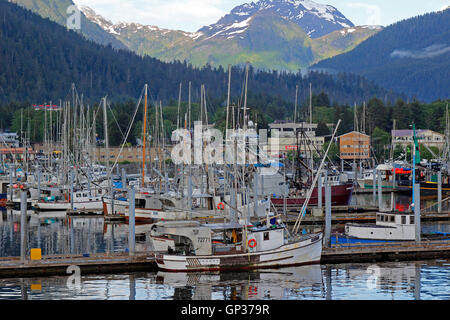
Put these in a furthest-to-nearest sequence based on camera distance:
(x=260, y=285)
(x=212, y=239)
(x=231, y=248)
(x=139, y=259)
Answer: (x=212, y=239), (x=139, y=259), (x=231, y=248), (x=260, y=285)

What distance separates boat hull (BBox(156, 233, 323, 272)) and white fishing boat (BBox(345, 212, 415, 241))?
8.58m

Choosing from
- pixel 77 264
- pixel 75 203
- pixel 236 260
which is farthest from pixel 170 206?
pixel 236 260

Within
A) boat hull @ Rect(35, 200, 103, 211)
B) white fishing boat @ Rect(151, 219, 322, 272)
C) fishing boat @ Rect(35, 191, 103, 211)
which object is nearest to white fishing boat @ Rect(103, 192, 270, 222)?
boat hull @ Rect(35, 200, 103, 211)

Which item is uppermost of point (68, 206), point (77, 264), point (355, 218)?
point (68, 206)

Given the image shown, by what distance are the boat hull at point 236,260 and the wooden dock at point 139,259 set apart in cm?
167

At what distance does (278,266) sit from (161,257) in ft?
26.3

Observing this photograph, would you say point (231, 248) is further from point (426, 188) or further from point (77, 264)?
point (426, 188)

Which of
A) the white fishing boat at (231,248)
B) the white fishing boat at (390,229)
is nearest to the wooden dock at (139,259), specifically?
the white fishing boat at (390,229)

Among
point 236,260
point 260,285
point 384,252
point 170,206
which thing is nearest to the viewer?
point 260,285

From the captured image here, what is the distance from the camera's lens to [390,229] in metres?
58.9

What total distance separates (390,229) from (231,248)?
46.7ft

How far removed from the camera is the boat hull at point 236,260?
1998 inches

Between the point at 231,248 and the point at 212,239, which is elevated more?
the point at 212,239
